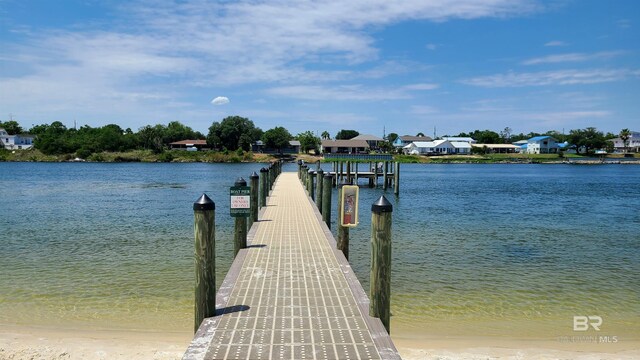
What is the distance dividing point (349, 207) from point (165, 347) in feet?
15.3

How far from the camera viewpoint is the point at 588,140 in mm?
152250

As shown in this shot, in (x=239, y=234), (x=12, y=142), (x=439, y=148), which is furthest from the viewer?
(x=439, y=148)

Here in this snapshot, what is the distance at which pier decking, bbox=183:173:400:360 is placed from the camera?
5.82 meters

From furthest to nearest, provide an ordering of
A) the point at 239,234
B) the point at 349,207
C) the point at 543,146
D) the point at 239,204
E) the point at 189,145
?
1. the point at 543,146
2. the point at 189,145
3. the point at 239,234
4. the point at 349,207
5. the point at 239,204

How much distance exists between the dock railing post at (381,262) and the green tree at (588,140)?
166 meters

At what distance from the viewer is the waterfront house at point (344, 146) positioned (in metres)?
140

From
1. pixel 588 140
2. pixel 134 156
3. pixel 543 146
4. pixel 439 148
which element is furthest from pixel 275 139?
pixel 588 140

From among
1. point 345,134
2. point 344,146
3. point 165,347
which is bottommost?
point 165,347

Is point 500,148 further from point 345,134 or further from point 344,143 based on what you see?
point 345,134

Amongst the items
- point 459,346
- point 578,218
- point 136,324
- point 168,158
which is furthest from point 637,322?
point 168,158

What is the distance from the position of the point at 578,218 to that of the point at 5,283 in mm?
27522

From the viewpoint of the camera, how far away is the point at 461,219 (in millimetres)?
26484

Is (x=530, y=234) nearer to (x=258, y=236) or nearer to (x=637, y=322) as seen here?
(x=637, y=322)

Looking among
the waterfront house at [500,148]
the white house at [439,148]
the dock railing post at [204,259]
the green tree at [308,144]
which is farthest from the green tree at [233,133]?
the dock railing post at [204,259]
